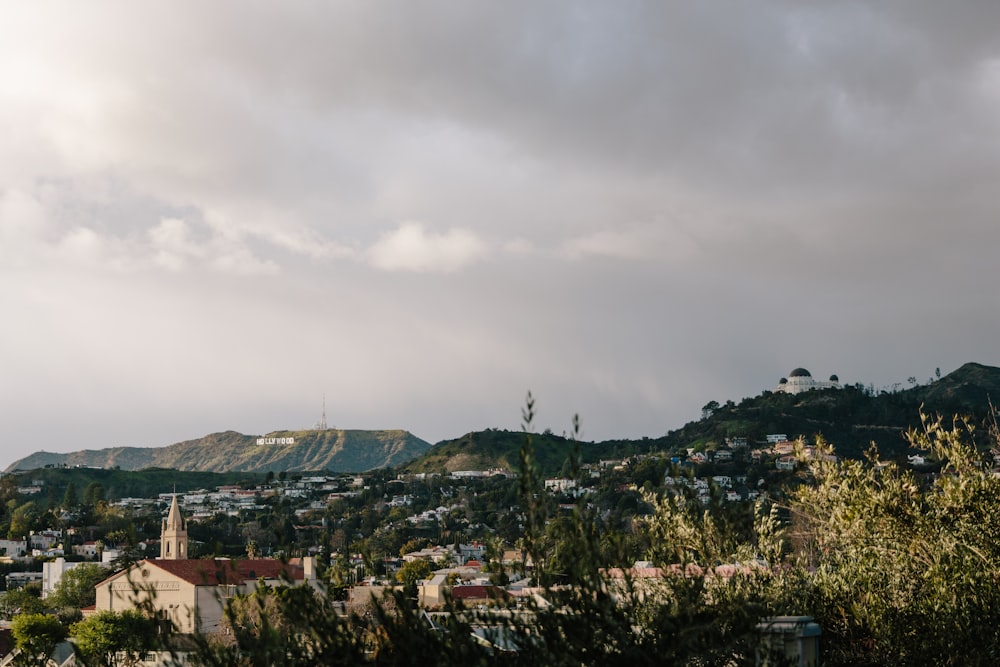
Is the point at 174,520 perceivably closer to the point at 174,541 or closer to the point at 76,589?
the point at 174,541

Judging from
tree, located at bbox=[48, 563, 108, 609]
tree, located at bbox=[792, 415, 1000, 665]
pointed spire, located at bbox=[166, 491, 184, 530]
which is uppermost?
tree, located at bbox=[792, 415, 1000, 665]

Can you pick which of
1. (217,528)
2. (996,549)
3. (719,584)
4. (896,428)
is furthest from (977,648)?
(896,428)

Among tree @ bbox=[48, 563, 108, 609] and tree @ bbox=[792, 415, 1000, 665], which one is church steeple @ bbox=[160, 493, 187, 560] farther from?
tree @ bbox=[792, 415, 1000, 665]

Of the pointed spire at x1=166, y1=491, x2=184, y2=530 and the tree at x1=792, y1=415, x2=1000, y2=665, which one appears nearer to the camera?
the tree at x1=792, y1=415, x2=1000, y2=665

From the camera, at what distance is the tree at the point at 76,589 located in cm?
7869

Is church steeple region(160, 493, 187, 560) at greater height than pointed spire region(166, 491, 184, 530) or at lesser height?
lesser

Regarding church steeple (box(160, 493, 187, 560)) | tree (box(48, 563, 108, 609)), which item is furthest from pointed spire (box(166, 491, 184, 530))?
tree (box(48, 563, 108, 609))

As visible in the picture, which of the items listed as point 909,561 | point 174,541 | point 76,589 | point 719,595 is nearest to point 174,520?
point 174,541

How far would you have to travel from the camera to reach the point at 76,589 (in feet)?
262

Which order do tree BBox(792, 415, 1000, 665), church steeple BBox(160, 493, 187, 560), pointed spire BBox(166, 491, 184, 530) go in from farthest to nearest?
pointed spire BBox(166, 491, 184, 530) → church steeple BBox(160, 493, 187, 560) → tree BBox(792, 415, 1000, 665)

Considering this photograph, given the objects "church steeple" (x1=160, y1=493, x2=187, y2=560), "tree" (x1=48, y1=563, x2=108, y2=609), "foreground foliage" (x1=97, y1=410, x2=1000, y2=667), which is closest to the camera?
"foreground foliage" (x1=97, y1=410, x2=1000, y2=667)

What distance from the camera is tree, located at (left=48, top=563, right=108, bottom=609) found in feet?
258

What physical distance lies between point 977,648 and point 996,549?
5.54 ft

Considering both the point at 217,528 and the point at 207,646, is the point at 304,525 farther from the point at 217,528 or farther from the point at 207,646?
the point at 207,646
